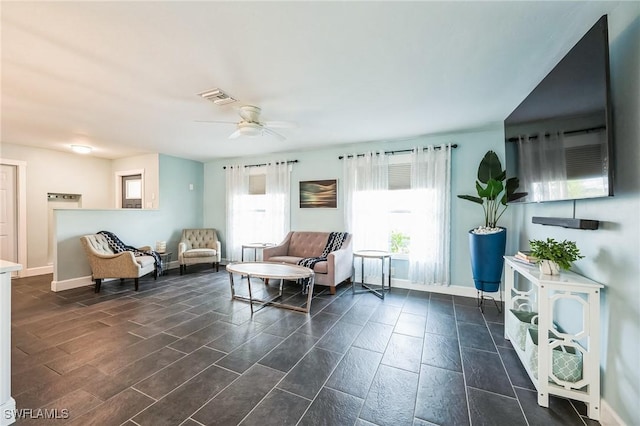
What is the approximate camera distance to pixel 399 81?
239 centimetres

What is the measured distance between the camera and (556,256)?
178 cm

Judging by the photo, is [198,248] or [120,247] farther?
[198,248]

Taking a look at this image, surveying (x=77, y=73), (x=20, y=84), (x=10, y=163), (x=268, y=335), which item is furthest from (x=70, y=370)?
(x=10, y=163)

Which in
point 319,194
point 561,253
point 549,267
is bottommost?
point 549,267

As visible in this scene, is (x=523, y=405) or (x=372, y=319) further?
(x=372, y=319)

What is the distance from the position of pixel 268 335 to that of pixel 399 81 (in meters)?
2.74

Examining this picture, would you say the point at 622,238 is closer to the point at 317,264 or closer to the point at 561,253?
the point at 561,253

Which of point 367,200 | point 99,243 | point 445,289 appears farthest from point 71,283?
point 445,289

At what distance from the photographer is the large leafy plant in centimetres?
286

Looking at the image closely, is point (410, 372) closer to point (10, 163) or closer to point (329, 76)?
point (329, 76)

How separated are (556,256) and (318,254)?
3.31m

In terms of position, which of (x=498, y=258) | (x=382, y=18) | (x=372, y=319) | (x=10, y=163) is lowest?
(x=372, y=319)

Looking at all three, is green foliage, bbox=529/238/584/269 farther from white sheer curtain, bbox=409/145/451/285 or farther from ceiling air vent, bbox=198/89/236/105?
ceiling air vent, bbox=198/89/236/105

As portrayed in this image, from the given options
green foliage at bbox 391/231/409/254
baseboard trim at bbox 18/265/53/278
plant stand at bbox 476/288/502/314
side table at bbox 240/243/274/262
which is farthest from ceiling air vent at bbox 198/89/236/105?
baseboard trim at bbox 18/265/53/278
